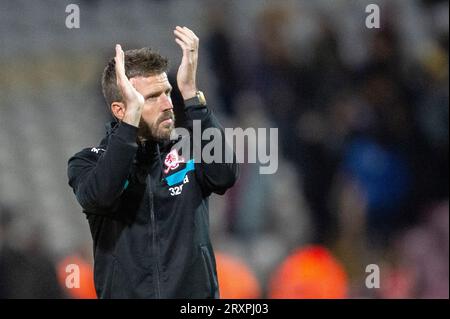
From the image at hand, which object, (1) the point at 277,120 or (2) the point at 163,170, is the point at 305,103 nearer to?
(1) the point at 277,120

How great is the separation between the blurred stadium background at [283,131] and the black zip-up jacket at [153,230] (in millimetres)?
2396

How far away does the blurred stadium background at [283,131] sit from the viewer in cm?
487

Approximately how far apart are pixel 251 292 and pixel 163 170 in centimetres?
252

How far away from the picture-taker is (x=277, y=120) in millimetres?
5094

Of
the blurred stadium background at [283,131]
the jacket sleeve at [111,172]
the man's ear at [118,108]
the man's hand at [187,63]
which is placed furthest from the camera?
the blurred stadium background at [283,131]

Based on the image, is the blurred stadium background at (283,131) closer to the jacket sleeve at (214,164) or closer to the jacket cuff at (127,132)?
the jacket sleeve at (214,164)

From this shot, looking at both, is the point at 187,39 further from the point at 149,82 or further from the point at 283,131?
the point at 283,131

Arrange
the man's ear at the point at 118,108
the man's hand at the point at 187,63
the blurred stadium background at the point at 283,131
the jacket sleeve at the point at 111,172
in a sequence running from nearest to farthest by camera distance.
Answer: the jacket sleeve at the point at 111,172 → the man's hand at the point at 187,63 → the man's ear at the point at 118,108 → the blurred stadium background at the point at 283,131

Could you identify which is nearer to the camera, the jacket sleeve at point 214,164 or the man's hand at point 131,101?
the man's hand at point 131,101

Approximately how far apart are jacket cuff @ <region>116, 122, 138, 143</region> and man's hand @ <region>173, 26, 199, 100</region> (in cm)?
23

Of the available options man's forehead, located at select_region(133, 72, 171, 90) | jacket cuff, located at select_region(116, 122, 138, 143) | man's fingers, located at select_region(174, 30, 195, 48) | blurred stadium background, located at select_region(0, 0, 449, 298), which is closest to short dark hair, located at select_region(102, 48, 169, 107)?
man's forehead, located at select_region(133, 72, 171, 90)

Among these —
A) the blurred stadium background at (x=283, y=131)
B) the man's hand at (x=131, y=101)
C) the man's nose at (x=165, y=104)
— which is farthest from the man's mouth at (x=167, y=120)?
the blurred stadium background at (x=283, y=131)
